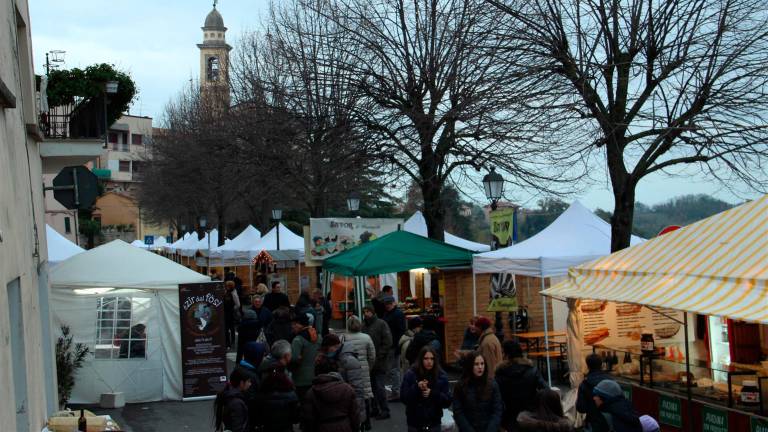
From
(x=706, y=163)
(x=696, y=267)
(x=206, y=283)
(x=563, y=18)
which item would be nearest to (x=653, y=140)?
(x=706, y=163)

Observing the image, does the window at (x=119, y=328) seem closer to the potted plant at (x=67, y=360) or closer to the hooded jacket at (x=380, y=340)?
the potted plant at (x=67, y=360)

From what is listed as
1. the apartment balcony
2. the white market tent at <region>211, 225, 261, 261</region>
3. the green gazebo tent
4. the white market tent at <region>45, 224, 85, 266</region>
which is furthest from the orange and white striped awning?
the white market tent at <region>211, 225, 261, 261</region>

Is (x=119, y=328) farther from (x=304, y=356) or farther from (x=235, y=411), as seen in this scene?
(x=235, y=411)

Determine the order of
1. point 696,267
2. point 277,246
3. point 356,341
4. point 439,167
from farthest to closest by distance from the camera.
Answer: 1. point 277,246
2. point 439,167
3. point 356,341
4. point 696,267

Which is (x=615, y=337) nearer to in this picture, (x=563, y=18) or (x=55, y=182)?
(x=563, y=18)

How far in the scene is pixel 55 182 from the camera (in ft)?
40.4

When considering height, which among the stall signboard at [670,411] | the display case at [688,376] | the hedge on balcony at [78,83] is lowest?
the stall signboard at [670,411]

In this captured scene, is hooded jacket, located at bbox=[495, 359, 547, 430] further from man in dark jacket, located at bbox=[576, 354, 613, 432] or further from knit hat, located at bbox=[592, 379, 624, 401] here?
knit hat, located at bbox=[592, 379, 624, 401]

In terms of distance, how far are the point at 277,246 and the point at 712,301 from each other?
74.6 feet

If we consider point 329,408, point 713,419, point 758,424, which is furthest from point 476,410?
point 713,419

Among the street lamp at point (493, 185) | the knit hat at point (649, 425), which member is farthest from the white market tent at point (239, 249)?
the knit hat at point (649, 425)

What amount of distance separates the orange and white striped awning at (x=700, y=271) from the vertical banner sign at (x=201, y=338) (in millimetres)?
6553

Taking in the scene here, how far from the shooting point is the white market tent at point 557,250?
14516 millimetres

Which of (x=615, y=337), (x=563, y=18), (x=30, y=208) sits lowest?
(x=615, y=337)
